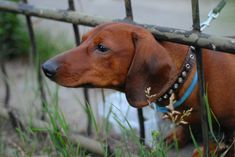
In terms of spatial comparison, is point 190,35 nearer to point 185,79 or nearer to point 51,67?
point 185,79

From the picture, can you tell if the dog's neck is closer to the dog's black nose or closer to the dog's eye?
the dog's eye

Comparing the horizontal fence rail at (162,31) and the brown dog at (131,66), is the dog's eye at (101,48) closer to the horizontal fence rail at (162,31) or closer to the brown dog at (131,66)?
the brown dog at (131,66)

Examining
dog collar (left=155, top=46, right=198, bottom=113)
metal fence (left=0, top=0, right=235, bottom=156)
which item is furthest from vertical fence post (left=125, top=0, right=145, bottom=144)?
dog collar (left=155, top=46, right=198, bottom=113)

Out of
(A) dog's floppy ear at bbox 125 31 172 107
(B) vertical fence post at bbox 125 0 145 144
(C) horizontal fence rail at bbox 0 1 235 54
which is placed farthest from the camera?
(B) vertical fence post at bbox 125 0 145 144

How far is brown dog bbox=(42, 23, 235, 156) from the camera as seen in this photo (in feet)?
8.53

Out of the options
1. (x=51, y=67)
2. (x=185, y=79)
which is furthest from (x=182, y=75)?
(x=51, y=67)

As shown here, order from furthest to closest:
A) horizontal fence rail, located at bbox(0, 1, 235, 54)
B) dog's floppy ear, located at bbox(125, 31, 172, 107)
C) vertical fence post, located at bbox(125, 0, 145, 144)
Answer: vertical fence post, located at bbox(125, 0, 145, 144)
dog's floppy ear, located at bbox(125, 31, 172, 107)
horizontal fence rail, located at bbox(0, 1, 235, 54)

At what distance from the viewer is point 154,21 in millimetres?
4949

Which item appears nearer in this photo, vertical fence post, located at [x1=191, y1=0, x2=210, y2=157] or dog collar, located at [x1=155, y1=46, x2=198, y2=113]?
vertical fence post, located at [x1=191, y1=0, x2=210, y2=157]

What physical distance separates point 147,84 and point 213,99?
31 centimetres

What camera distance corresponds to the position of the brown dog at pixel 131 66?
2600 mm

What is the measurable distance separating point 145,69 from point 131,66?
0.06m

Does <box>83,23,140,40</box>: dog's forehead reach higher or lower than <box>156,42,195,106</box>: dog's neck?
higher

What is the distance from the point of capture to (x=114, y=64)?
2643 mm
